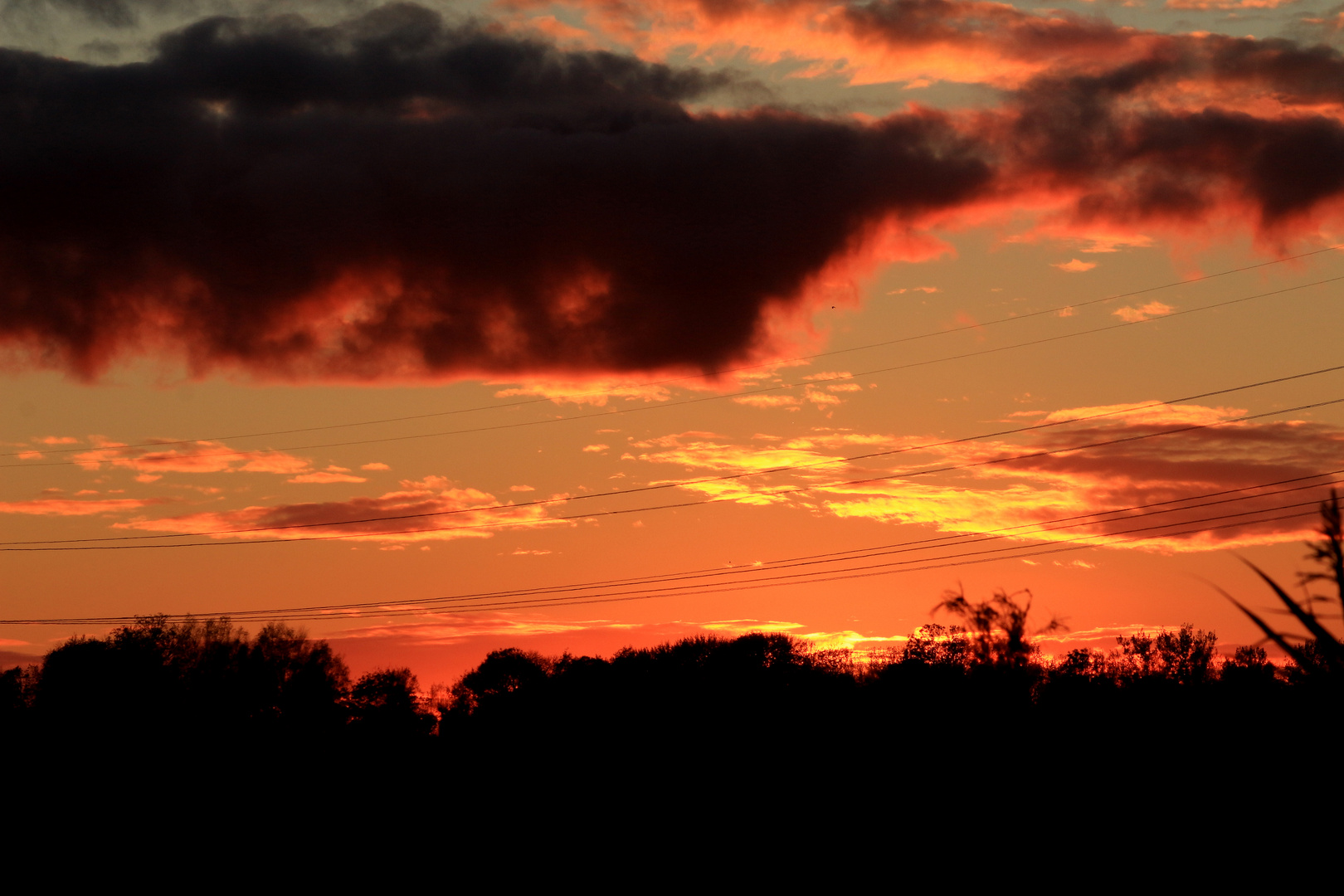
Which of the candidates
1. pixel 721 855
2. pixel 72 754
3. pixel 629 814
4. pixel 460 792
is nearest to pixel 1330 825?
pixel 721 855

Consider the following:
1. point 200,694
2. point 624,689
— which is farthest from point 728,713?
point 200,694

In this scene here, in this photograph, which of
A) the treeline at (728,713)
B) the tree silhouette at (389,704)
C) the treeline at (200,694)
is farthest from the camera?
the tree silhouette at (389,704)

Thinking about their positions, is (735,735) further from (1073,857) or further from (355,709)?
(355,709)

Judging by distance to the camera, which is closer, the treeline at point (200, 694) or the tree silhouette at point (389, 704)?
the treeline at point (200, 694)

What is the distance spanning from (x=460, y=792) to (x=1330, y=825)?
5105 cm

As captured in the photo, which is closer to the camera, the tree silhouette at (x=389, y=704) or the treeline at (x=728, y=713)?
the treeline at (x=728, y=713)

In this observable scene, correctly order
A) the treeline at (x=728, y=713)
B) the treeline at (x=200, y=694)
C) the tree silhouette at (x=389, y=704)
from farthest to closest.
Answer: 1. the tree silhouette at (x=389, y=704)
2. the treeline at (x=200, y=694)
3. the treeline at (x=728, y=713)

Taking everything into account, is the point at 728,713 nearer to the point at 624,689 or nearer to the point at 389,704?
the point at 624,689

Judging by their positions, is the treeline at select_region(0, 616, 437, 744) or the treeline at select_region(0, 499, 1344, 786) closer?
the treeline at select_region(0, 499, 1344, 786)

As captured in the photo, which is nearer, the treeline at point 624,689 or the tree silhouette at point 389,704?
the treeline at point 624,689

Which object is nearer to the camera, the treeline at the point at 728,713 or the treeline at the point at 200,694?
the treeline at the point at 728,713

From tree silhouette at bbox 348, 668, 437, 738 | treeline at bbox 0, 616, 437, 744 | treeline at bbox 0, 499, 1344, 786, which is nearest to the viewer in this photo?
treeline at bbox 0, 499, 1344, 786

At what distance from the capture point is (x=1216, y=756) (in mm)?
58469

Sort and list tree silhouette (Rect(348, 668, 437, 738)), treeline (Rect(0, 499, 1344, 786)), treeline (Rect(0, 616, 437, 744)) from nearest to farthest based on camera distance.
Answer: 1. treeline (Rect(0, 499, 1344, 786))
2. treeline (Rect(0, 616, 437, 744))
3. tree silhouette (Rect(348, 668, 437, 738))
